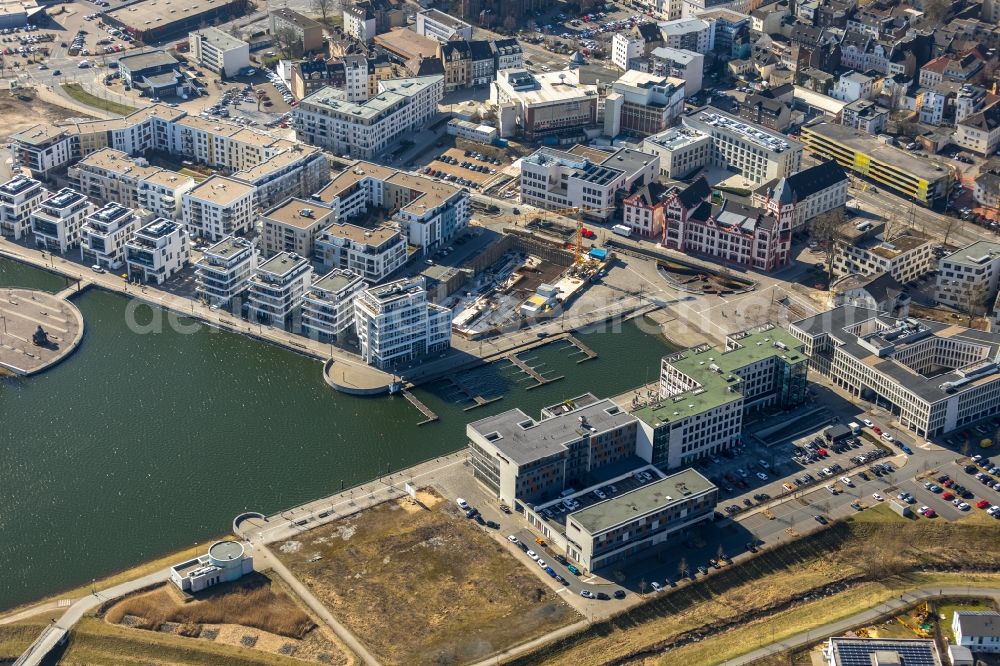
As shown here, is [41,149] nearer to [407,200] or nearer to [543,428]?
[407,200]

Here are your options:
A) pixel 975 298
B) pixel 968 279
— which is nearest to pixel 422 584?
pixel 975 298

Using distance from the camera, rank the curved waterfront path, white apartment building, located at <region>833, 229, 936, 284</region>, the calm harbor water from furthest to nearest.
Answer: white apartment building, located at <region>833, 229, 936, 284</region>, the curved waterfront path, the calm harbor water

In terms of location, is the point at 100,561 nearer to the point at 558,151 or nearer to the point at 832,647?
the point at 832,647

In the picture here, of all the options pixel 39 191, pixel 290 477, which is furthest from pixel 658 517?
pixel 39 191

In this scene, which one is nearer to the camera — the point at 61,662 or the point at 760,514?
the point at 61,662

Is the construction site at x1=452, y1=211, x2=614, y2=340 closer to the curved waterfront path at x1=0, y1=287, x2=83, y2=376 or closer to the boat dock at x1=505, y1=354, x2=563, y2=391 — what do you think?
the boat dock at x1=505, y1=354, x2=563, y2=391

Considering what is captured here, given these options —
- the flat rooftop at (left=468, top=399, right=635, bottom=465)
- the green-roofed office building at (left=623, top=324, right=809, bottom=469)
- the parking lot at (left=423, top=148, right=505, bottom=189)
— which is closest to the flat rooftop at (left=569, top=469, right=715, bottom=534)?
the green-roofed office building at (left=623, top=324, right=809, bottom=469)
